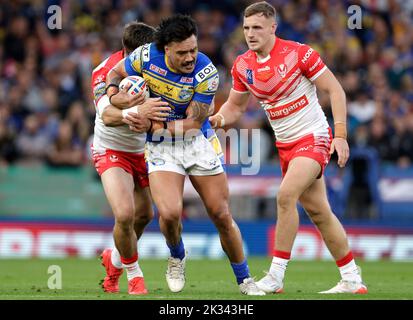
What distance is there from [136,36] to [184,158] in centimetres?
145

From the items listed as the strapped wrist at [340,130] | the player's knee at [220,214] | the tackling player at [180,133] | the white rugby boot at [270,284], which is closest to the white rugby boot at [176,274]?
the tackling player at [180,133]

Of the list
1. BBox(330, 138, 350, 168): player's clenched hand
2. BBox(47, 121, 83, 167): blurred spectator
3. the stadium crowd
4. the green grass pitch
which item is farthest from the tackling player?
BBox(47, 121, 83, 167): blurred spectator

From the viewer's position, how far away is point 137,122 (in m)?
9.87

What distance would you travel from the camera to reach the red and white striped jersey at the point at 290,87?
34.4 ft

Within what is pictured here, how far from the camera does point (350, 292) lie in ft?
34.4

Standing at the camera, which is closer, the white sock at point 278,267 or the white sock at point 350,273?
the white sock at point 278,267

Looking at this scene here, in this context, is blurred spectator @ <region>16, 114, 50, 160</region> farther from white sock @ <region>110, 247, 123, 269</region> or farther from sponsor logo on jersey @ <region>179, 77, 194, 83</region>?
sponsor logo on jersey @ <region>179, 77, 194, 83</region>

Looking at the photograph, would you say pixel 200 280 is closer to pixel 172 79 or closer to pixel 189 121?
pixel 189 121

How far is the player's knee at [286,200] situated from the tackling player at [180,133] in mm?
538

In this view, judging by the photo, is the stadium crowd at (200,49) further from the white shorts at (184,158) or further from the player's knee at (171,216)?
the player's knee at (171,216)

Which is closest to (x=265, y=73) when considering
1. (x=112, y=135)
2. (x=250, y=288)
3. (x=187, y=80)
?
(x=187, y=80)

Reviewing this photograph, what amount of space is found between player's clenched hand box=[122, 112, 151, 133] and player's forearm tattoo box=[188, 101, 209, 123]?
42cm

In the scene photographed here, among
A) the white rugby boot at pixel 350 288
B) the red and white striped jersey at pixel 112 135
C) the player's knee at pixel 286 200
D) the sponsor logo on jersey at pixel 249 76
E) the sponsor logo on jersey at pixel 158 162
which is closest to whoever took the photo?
the sponsor logo on jersey at pixel 158 162

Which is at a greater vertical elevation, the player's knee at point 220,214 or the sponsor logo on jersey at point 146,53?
the sponsor logo on jersey at point 146,53
